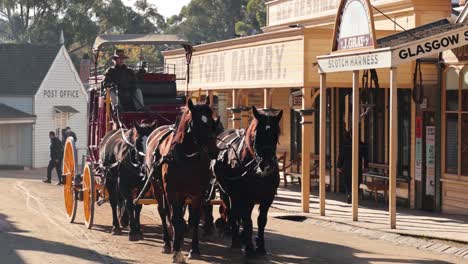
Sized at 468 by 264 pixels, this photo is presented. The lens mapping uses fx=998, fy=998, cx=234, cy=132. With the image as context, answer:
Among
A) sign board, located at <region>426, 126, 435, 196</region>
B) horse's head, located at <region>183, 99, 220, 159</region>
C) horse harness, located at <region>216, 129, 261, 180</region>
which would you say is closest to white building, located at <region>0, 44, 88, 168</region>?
sign board, located at <region>426, 126, 435, 196</region>

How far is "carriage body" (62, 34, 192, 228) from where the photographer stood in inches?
673

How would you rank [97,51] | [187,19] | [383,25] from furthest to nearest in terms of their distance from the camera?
1. [187,19]
2. [383,25]
3. [97,51]

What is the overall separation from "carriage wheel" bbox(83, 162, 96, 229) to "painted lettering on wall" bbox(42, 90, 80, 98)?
27.0 meters

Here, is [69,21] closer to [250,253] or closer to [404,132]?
[404,132]

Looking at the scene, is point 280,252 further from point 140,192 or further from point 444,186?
point 444,186

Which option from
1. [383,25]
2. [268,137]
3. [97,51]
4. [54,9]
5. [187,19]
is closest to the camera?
[268,137]

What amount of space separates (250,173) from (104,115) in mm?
5174

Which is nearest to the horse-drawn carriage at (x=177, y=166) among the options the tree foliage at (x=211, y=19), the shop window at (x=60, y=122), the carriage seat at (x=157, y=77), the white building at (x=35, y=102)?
the carriage seat at (x=157, y=77)

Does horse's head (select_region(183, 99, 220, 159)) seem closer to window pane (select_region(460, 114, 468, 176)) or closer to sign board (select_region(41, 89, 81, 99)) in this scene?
window pane (select_region(460, 114, 468, 176))

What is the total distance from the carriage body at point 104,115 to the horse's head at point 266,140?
3.99 meters

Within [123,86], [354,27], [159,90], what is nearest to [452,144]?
[354,27]

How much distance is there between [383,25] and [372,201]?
12.5 ft

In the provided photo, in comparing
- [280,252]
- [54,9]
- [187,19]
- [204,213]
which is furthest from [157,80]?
[187,19]

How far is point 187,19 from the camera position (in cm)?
10375
